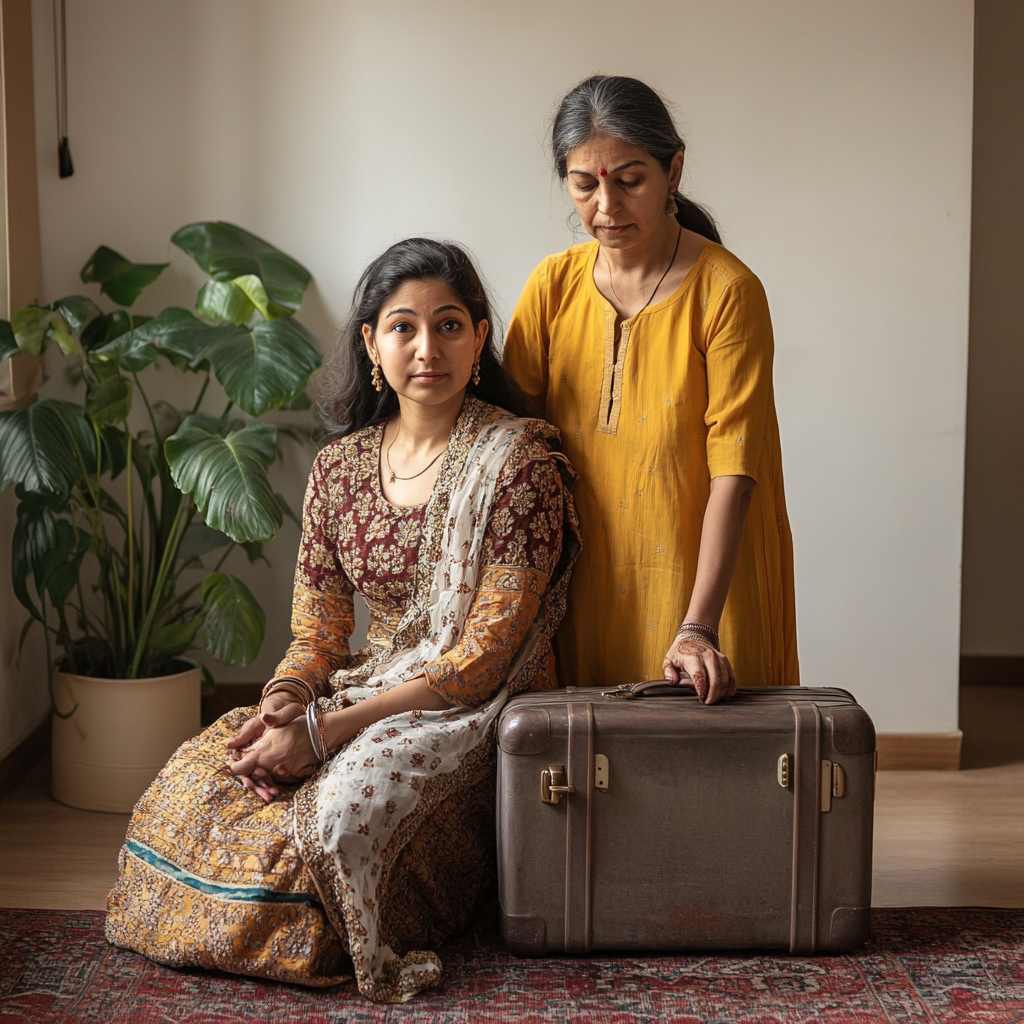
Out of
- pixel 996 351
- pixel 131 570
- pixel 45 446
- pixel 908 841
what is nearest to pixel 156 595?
pixel 131 570

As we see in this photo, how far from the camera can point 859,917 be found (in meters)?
2.04

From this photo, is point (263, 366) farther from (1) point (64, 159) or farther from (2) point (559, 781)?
(2) point (559, 781)

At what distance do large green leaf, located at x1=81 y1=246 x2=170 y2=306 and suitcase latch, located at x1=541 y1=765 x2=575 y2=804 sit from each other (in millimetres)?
1775

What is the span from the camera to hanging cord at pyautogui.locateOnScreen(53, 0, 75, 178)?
10.5 ft

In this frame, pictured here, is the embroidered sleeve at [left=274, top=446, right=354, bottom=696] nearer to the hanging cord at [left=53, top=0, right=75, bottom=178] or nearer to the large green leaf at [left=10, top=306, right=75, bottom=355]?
the large green leaf at [left=10, top=306, right=75, bottom=355]

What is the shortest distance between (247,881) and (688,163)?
2.19 metres

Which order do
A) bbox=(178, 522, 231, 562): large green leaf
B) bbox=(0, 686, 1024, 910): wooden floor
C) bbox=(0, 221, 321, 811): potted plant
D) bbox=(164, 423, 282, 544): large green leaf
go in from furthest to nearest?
bbox=(178, 522, 231, 562): large green leaf < bbox=(0, 221, 321, 811): potted plant < bbox=(164, 423, 282, 544): large green leaf < bbox=(0, 686, 1024, 910): wooden floor

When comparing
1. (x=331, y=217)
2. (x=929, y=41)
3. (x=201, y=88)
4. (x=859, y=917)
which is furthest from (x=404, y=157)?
(x=859, y=917)

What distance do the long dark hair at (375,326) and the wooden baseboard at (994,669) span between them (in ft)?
8.47

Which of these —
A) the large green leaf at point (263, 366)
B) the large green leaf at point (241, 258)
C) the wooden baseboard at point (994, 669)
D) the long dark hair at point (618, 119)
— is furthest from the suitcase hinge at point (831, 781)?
the wooden baseboard at point (994, 669)

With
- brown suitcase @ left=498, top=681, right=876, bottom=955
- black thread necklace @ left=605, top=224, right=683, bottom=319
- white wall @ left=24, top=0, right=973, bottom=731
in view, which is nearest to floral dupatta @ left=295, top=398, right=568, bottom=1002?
brown suitcase @ left=498, top=681, right=876, bottom=955

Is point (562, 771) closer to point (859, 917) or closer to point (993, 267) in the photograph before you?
point (859, 917)

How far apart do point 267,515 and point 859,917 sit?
1412 millimetres

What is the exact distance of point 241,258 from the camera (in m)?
3.06
